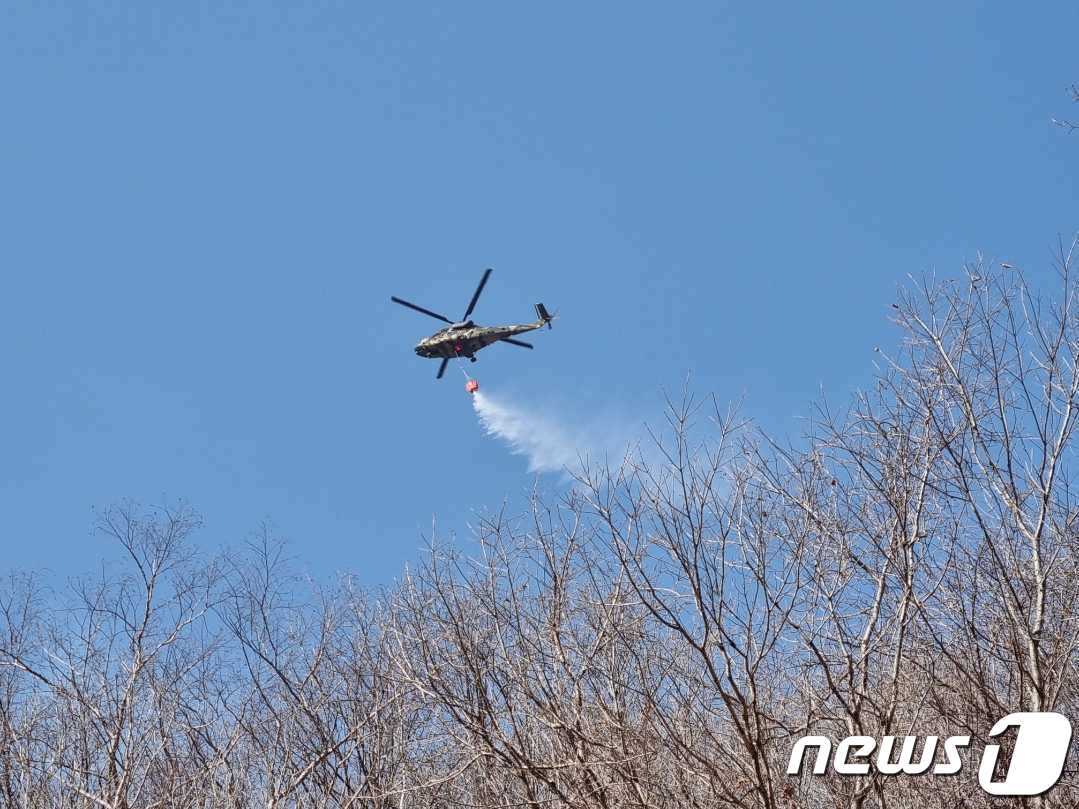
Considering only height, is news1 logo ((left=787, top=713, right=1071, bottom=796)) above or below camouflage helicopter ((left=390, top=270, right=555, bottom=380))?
below

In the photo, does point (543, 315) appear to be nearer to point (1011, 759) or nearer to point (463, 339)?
point (463, 339)

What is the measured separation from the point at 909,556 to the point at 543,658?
301 cm

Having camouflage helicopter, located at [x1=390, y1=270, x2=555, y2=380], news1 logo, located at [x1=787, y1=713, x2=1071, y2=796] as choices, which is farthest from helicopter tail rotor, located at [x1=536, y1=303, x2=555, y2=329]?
news1 logo, located at [x1=787, y1=713, x2=1071, y2=796]

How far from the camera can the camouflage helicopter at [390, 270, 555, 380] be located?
982 inches

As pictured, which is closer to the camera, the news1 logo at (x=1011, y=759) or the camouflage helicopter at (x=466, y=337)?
the news1 logo at (x=1011, y=759)

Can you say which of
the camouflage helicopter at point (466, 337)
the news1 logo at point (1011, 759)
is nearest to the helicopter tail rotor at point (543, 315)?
the camouflage helicopter at point (466, 337)

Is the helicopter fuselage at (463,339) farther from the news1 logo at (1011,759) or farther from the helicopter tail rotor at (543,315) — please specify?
the news1 logo at (1011,759)

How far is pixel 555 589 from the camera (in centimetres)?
823

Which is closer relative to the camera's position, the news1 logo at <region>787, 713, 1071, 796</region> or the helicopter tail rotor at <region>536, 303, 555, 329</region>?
the news1 logo at <region>787, 713, 1071, 796</region>

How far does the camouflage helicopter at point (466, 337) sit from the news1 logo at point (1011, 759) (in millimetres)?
18013

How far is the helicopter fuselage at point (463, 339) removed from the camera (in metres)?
25.0

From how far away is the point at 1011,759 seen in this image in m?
7.15

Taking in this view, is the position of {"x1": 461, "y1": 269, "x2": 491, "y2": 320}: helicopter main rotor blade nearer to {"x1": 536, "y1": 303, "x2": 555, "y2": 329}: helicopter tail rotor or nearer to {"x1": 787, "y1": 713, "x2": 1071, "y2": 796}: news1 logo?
{"x1": 536, "y1": 303, "x2": 555, "y2": 329}: helicopter tail rotor

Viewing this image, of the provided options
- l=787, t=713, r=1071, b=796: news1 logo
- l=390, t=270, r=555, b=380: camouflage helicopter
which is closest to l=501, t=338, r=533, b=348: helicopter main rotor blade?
l=390, t=270, r=555, b=380: camouflage helicopter
